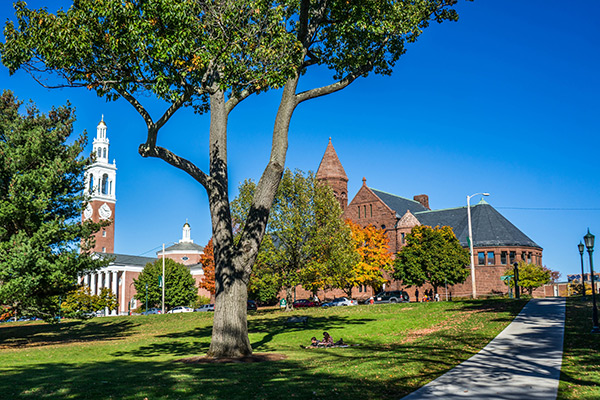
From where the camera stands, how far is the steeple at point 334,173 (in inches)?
3179

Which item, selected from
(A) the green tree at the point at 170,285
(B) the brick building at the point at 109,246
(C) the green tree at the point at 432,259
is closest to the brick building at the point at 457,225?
(C) the green tree at the point at 432,259

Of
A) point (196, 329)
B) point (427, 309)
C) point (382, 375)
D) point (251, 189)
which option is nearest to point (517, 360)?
point (382, 375)

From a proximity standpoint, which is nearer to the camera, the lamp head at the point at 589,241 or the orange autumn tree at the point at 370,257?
the lamp head at the point at 589,241

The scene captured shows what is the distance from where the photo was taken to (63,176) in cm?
2641

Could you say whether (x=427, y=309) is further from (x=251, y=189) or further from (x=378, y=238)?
(x=378, y=238)

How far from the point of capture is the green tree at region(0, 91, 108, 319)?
76.9ft

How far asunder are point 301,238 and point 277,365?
2772 cm

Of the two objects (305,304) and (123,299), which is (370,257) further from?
(123,299)

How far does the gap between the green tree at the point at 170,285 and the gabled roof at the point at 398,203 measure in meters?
32.9

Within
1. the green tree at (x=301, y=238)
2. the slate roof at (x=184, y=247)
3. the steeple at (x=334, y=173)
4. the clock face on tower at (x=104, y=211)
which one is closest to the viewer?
the green tree at (x=301, y=238)

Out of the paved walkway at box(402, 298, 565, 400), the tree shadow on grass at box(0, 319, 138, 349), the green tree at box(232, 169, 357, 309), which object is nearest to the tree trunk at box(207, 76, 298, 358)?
the paved walkway at box(402, 298, 565, 400)

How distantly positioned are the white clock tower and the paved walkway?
313 ft

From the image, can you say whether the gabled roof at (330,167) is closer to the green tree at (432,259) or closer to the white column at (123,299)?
the green tree at (432,259)

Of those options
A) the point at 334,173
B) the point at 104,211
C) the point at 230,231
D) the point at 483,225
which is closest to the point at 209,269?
the point at 334,173
